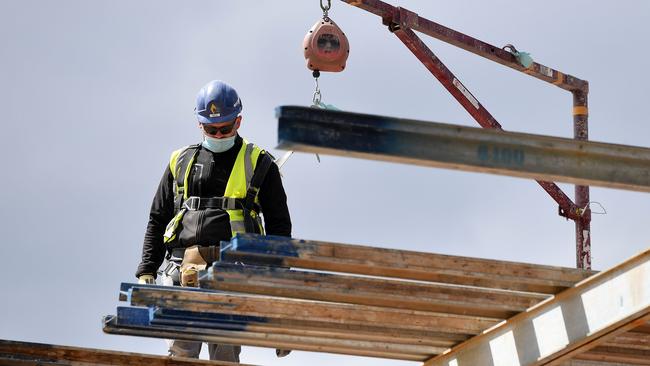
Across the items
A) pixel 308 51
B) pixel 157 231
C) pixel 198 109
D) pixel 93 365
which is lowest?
pixel 93 365

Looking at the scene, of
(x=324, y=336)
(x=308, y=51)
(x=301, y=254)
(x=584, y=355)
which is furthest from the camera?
(x=308, y=51)

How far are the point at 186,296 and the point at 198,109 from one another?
2715 millimetres

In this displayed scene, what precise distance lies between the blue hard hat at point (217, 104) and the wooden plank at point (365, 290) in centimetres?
274

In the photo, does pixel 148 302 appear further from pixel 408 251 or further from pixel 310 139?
pixel 310 139

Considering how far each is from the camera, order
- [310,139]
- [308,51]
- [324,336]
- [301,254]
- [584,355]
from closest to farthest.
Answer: [310,139]
[301,254]
[324,336]
[584,355]
[308,51]

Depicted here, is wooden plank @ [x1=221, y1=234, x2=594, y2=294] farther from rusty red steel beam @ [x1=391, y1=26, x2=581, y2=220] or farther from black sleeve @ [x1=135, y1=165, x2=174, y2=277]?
rusty red steel beam @ [x1=391, y1=26, x2=581, y2=220]

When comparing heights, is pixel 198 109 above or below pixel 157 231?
above

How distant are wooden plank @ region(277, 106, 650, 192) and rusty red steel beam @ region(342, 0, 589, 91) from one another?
59.3 ft

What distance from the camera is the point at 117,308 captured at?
12812 mm

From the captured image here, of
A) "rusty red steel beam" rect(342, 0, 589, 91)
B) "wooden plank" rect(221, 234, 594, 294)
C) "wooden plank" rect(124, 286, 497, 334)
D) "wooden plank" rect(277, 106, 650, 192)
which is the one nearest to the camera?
"wooden plank" rect(277, 106, 650, 192)

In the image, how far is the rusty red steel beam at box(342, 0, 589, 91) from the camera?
2898cm

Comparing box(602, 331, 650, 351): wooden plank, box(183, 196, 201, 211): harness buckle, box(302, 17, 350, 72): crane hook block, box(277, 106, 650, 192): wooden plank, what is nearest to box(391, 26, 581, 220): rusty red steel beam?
box(302, 17, 350, 72): crane hook block

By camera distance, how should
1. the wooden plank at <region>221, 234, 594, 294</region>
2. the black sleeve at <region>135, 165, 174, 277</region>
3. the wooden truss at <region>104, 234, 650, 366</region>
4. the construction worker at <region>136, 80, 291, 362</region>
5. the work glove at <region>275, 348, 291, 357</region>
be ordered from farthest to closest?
the black sleeve at <region>135, 165, 174, 277</region>
the construction worker at <region>136, 80, 291, 362</region>
the work glove at <region>275, 348, 291, 357</region>
the wooden truss at <region>104, 234, 650, 366</region>
the wooden plank at <region>221, 234, 594, 294</region>

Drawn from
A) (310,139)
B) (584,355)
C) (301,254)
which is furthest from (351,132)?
(584,355)
